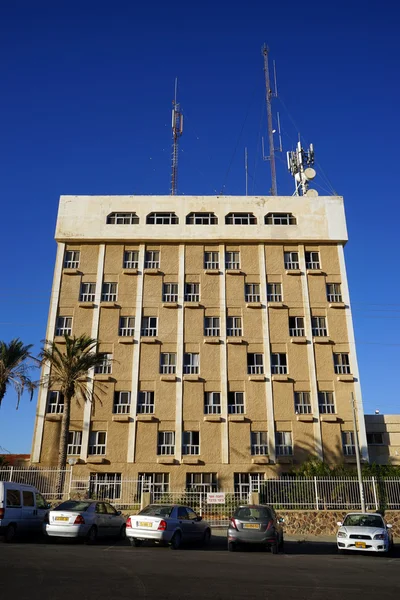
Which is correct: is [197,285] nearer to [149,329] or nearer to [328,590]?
[149,329]

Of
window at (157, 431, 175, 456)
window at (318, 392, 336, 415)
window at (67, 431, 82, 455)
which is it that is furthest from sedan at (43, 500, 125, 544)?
window at (318, 392, 336, 415)

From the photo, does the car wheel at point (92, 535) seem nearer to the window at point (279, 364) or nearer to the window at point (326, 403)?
the window at point (279, 364)

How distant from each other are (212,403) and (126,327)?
898 cm

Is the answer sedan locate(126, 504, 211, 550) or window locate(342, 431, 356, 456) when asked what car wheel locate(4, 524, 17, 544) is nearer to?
sedan locate(126, 504, 211, 550)

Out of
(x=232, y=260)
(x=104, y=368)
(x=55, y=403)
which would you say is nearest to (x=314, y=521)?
(x=104, y=368)

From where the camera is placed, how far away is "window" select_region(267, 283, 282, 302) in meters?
39.2

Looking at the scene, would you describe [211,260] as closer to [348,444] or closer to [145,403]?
[145,403]

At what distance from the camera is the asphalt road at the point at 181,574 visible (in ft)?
26.8

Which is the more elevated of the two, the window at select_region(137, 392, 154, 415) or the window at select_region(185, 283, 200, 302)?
the window at select_region(185, 283, 200, 302)

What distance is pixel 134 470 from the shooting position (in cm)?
3353

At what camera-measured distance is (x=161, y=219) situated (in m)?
41.6

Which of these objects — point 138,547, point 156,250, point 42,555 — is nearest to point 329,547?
point 138,547

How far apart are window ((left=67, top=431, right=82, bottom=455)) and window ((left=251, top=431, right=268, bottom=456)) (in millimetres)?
12369

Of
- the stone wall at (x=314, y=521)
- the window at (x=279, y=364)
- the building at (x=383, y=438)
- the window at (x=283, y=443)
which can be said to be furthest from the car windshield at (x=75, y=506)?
the building at (x=383, y=438)
